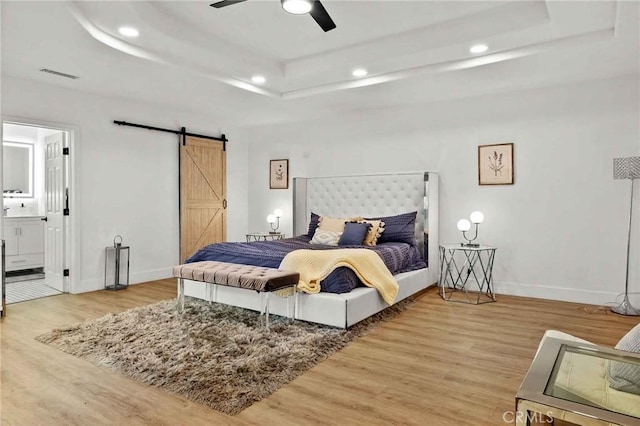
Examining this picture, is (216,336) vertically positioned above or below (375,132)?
below

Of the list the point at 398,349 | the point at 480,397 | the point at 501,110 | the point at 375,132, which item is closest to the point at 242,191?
the point at 375,132

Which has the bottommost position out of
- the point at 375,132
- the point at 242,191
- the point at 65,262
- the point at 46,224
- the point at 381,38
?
the point at 65,262

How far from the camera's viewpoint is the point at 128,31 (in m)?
3.50

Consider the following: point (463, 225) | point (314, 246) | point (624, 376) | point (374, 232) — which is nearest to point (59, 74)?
point (314, 246)

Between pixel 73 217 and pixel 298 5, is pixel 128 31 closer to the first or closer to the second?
pixel 298 5

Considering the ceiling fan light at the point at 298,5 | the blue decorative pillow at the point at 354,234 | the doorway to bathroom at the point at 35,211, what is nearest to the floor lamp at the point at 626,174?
the blue decorative pillow at the point at 354,234

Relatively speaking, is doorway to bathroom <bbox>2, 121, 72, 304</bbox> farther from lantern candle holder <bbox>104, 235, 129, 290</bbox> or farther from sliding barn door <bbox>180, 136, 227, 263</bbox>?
sliding barn door <bbox>180, 136, 227, 263</bbox>

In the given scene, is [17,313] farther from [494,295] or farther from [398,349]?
[494,295]

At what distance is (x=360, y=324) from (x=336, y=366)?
3.12 ft

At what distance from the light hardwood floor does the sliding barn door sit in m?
2.46

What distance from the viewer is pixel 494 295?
4.98 metres

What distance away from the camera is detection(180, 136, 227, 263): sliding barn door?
20.7 feet

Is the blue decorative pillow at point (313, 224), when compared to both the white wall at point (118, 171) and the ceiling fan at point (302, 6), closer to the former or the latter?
the white wall at point (118, 171)

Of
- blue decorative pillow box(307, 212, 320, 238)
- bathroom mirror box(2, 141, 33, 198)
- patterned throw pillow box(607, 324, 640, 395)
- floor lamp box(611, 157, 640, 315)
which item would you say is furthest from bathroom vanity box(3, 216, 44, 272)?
floor lamp box(611, 157, 640, 315)
